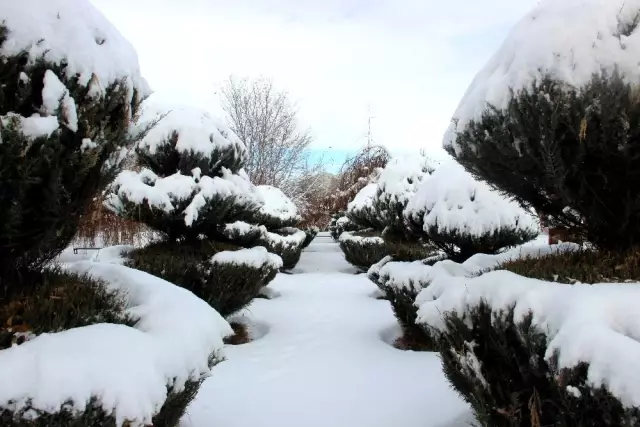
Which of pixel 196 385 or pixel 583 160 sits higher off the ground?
pixel 583 160

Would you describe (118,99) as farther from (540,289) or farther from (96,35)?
(540,289)

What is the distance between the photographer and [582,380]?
5.77 feet

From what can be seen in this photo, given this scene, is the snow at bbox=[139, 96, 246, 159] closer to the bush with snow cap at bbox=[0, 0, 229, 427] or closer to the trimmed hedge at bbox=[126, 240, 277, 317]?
the trimmed hedge at bbox=[126, 240, 277, 317]

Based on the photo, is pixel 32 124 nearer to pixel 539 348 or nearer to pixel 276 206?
pixel 539 348

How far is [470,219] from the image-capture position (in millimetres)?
6152

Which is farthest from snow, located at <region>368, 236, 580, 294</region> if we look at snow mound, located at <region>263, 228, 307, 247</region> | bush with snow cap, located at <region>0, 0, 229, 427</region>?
snow mound, located at <region>263, 228, 307, 247</region>

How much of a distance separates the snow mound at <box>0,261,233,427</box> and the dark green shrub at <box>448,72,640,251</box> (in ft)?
7.15

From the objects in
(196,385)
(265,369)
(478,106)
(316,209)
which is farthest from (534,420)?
(316,209)

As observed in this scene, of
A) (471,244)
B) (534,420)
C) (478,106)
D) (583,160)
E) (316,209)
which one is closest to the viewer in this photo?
(534,420)

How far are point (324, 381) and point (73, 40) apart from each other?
3148 mm

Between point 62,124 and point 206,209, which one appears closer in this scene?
point 62,124

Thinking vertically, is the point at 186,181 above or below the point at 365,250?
above

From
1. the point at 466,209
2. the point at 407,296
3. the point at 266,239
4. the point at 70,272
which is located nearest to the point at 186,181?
the point at 407,296

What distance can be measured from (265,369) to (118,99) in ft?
9.23
